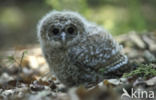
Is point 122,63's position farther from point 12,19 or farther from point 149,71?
point 12,19

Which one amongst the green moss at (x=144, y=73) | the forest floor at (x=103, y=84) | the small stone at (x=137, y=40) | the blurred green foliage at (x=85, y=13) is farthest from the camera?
the blurred green foliage at (x=85, y=13)

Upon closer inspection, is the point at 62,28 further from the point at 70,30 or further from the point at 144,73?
the point at 144,73

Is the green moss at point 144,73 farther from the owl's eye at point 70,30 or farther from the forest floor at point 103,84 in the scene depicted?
the owl's eye at point 70,30
